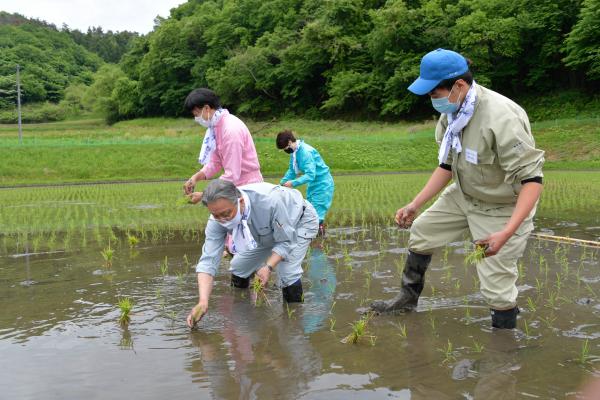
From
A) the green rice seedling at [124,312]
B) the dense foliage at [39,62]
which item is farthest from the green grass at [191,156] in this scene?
the dense foliage at [39,62]

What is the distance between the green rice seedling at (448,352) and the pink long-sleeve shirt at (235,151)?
2367 millimetres

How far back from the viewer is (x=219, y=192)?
3584 millimetres

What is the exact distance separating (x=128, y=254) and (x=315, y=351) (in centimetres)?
426

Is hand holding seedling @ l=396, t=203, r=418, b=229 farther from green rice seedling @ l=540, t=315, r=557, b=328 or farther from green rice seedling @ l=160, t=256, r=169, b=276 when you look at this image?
green rice seedling @ l=160, t=256, r=169, b=276

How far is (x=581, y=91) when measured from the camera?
35.4 metres

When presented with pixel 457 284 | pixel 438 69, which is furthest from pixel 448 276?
pixel 438 69

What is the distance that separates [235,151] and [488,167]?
2.32m

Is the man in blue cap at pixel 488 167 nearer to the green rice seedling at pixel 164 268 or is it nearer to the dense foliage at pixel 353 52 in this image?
the green rice seedling at pixel 164 268

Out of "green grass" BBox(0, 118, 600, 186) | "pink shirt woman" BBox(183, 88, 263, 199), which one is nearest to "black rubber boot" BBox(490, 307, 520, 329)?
"pink shirt woman" BBox(183, 88, 263, 199)

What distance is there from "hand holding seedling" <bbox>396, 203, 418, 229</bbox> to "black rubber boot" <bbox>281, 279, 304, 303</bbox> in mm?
983

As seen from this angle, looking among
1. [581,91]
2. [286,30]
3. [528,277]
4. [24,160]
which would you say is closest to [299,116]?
[286,30]

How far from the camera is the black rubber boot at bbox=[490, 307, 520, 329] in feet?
11.9

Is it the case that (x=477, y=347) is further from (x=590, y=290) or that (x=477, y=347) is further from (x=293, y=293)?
(x=590, y=290)

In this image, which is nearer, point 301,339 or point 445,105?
point 445,105
